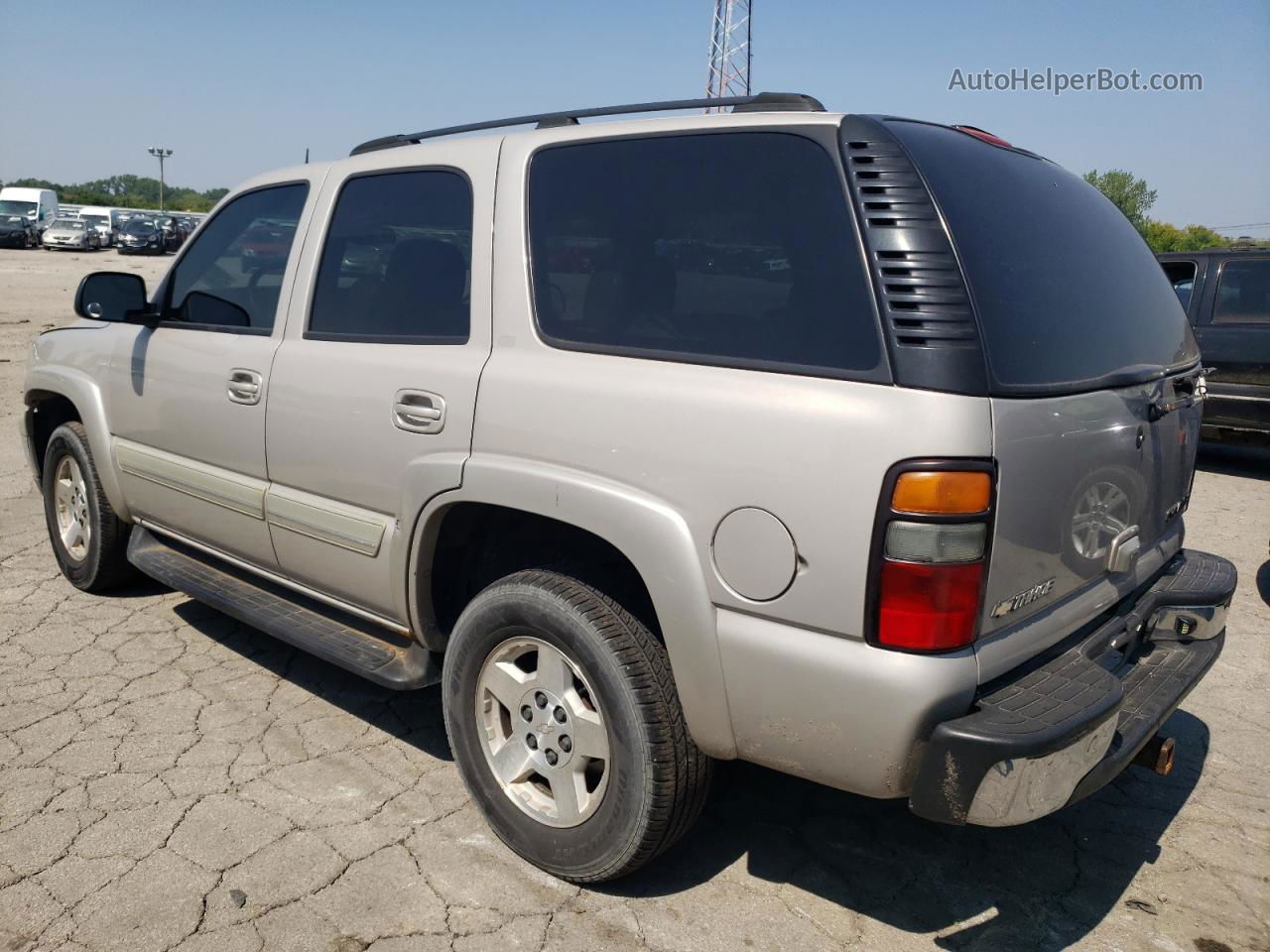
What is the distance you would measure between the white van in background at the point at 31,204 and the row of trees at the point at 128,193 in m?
43.1

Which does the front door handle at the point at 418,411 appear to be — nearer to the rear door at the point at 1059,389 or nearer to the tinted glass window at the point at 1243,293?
the rear door at the point at 1059,389

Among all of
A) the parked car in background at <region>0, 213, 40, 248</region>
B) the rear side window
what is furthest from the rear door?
the parked car in background at <region>0, 213, 40, 248</region>

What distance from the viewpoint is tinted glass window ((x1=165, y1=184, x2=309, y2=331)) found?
3.68 metres

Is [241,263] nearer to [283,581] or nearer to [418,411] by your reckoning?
[283,581]

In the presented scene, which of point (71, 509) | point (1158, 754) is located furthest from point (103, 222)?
point (1158, 754)

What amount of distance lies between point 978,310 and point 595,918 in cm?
175

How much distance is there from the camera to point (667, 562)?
93.4 inches

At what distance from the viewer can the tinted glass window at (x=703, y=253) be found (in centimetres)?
227

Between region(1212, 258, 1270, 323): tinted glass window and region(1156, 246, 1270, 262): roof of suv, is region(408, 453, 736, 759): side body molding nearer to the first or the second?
region(1156, 246, 1270, 262): roof of suv

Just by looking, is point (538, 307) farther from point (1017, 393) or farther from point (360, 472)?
point (1017, 393)

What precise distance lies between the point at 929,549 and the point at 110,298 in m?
3.40

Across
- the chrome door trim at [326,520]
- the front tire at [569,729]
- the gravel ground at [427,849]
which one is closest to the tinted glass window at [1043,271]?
the front tire at [569,729]

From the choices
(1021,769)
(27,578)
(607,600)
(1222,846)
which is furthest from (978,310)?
(27,578)

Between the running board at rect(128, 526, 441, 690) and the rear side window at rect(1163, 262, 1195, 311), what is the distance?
7.93m
